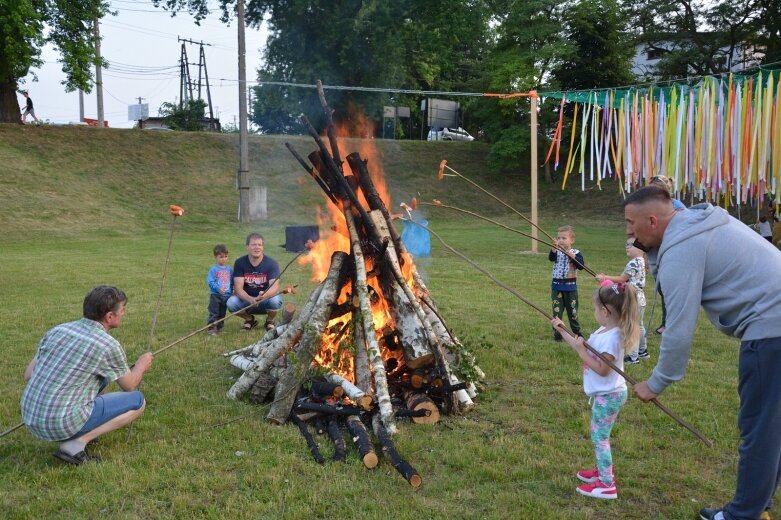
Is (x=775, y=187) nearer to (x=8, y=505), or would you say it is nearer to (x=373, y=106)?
(x=8, y=505)

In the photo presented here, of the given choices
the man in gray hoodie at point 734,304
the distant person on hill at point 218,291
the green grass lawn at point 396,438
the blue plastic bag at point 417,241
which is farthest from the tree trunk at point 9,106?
the man in gray hoodie at point 734,304

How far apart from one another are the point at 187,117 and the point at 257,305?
29.5m

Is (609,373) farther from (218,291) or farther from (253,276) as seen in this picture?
(218,291)

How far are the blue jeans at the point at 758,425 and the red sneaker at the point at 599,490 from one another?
697 mm

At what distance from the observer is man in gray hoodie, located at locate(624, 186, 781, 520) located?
310 cm

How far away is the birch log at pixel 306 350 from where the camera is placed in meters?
5.12

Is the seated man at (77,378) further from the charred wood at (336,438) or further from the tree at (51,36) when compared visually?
the tree at (51,36)

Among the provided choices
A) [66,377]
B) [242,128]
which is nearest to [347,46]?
[242,128]

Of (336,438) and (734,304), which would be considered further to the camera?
(336,438)

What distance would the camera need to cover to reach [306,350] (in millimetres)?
5289

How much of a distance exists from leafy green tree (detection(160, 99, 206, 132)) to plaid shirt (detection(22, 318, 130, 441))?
107 ft

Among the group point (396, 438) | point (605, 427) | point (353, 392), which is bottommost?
point (396, 438)

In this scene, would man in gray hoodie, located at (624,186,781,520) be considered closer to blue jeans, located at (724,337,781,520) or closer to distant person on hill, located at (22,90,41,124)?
blue jeans, located at (724,337,781,520)

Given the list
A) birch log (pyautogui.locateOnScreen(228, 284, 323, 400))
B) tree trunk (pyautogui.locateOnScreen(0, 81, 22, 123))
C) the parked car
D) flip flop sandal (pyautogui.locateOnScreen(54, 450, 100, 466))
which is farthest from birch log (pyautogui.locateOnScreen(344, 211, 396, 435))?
the parked car
